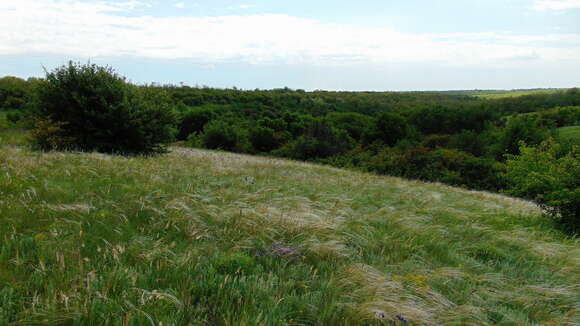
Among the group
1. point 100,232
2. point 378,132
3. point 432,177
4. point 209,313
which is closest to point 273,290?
point 209,313

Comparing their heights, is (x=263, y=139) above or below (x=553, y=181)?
below

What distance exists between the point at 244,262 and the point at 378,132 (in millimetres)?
51388

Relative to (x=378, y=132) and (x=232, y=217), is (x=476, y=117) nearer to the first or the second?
(x=378, y=132)

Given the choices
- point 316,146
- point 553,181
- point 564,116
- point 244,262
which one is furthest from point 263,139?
point 564,116

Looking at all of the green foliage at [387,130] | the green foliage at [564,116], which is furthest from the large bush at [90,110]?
the green foliage at [564,116]

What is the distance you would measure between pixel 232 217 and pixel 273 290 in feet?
6.55

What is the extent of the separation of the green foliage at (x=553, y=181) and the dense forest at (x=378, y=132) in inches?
3.2

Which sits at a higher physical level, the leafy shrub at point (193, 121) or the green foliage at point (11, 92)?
the green foliage at point (11, 92)

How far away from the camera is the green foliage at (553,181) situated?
841 centimetres

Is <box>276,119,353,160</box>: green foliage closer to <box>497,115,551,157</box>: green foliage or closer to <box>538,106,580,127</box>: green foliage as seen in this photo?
<box>497,115,551,157</box>: green foliage

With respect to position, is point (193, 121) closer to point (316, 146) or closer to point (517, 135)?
point (316, 146)

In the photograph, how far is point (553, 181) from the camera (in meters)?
8.80

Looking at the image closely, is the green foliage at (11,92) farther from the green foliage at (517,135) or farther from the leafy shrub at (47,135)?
the green foliage at (517,135)

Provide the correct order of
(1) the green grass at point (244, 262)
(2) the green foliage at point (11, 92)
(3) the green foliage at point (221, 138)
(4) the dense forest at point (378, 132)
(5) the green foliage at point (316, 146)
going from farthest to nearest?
(2) the green foliage at point (11, 92) < (5) the green foliage at point (316, 146) < (3) the green foliage at point (221, 138) < (4) the dense forest at point (378, 132) < (1) the green grass at point (244, 262)
